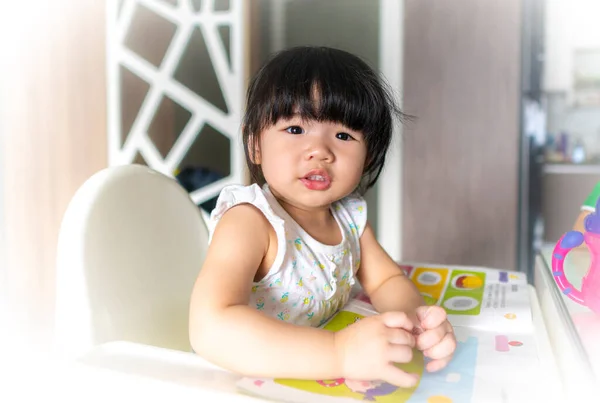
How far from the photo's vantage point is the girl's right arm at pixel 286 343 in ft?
1.35

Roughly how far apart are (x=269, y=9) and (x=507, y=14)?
3.46 ft

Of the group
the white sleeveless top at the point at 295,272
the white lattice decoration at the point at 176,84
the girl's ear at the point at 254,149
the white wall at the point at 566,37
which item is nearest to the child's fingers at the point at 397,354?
the white sleeveless top at the point at 295,272

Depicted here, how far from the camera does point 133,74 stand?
1841mm

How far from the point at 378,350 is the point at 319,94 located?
0.29 meters

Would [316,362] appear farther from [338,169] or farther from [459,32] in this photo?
[459,32]

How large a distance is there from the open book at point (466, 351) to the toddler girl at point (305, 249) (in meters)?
0.01

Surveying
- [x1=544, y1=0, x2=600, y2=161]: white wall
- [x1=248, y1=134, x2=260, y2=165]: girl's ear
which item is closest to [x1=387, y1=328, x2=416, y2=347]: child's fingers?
[x1=248, y1=134, x2=260, y2=165]: girl's ear

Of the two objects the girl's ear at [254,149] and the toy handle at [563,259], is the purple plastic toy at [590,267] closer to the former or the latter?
the toy handle at [563,259]

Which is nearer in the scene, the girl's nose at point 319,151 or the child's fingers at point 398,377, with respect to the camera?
the child's fingers at point 398,377

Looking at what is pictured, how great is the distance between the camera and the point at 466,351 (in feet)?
1.66

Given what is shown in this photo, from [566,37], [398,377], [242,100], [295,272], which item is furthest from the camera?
[566,37]

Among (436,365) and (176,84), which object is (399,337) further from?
(176,84)

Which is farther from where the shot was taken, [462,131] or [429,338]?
[462,131]

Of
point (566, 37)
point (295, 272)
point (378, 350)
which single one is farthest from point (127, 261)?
point (566, 37)
